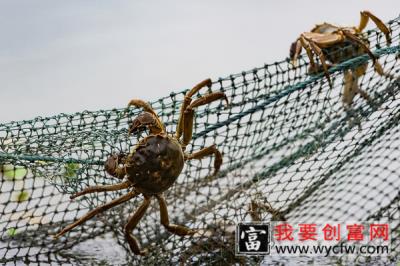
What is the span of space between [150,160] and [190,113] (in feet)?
0.99

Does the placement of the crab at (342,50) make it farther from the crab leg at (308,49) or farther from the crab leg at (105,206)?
the crab leg at (105,206)

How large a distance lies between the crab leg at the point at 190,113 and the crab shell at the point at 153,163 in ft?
0.38

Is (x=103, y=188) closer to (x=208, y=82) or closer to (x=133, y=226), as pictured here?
(x=133, y=226)

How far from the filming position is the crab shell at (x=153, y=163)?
2822 millimetres

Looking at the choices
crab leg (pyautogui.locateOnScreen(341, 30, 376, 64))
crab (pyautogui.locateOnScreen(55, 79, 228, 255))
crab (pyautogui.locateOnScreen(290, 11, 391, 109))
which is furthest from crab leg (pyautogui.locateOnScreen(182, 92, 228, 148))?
crab leg (pyautogui.locateOnScreen(341, 30, 376, 64))

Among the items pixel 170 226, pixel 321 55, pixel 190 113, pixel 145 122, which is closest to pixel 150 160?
pixel 145 122

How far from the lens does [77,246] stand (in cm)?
363

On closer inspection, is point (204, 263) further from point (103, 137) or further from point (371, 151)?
point (371, 151)

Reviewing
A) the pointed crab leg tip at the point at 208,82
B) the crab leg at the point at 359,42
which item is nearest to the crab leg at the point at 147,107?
the pointed crab leg tip at the point at 208,82

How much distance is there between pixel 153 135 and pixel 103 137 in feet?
0.72

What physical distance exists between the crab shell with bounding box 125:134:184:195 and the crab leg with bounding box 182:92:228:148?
4.6 inches

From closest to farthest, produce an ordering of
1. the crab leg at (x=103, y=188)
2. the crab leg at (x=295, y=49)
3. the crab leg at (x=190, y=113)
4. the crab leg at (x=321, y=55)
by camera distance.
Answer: the crab leg at (x=103, y=188) → the crab leg at (x=190, y=113) → the crab leg at (x=321, y=55) → the crab leg at (x=295, y=49)

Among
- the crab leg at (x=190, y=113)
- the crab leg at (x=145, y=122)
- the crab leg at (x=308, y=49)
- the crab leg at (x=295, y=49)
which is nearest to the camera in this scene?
the crab leg at (x=145, y=122)

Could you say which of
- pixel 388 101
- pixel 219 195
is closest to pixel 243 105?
pixel 219 195
